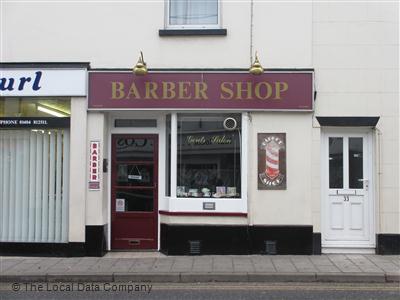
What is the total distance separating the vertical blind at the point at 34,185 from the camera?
10273 millimetres

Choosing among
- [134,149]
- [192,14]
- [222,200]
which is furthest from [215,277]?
[192,14]

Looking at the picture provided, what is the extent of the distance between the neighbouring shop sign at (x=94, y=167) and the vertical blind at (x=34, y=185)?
1.59 ft

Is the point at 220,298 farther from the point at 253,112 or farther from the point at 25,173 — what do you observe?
the point at 25,173

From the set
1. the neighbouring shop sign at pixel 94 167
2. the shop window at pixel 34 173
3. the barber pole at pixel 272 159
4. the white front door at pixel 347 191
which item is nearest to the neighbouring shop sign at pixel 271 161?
the barber pole at pixel 272 159

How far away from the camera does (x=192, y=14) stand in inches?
414

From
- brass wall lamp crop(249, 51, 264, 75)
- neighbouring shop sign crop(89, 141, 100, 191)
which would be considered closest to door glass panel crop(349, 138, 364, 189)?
brass wall lamp crop(249, 51, 264, 75)

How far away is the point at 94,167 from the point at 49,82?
175 centimetres

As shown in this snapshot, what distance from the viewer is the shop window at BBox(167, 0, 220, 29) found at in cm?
1042

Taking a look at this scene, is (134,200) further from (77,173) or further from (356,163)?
(356,163)

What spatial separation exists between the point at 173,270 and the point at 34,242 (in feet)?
9.85

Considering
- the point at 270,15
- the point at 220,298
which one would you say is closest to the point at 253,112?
the point at 270,15

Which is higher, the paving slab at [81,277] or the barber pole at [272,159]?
the barber pole at [272,159]

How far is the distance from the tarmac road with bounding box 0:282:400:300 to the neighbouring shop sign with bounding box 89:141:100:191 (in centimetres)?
222

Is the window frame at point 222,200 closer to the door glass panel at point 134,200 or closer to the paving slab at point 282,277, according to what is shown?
the door glass panel at point 134,200
